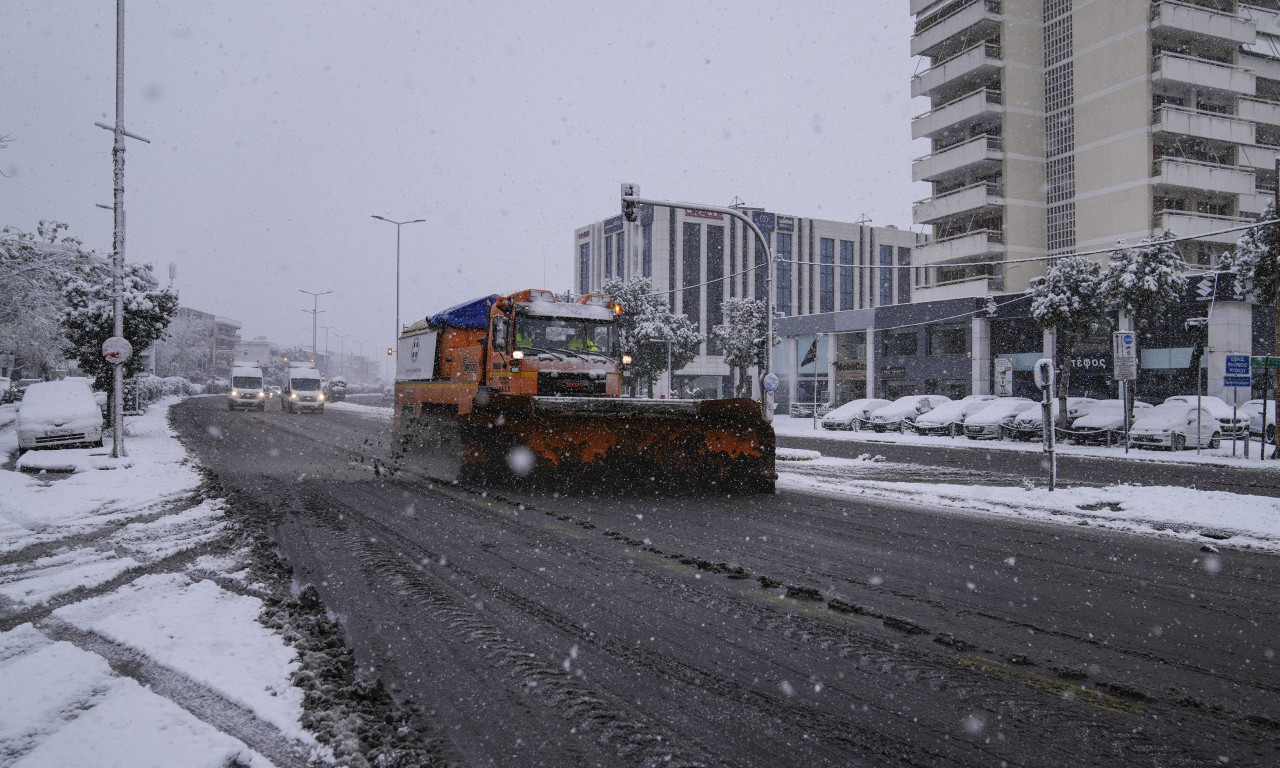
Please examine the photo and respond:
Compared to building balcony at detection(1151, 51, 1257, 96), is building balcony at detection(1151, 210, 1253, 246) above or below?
below

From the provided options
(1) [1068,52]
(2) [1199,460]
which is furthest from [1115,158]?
(2) [1199,460]

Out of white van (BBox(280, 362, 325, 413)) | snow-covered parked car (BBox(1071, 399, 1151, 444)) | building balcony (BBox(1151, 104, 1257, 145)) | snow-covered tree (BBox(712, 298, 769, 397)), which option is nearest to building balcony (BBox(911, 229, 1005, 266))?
building balcony (BBox(1151, 104, 1257, 145))

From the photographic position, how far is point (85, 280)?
2198 centimetres

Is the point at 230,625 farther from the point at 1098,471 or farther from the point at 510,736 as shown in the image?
the point at 1098,471

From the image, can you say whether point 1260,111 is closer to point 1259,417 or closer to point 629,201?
point 1259,417

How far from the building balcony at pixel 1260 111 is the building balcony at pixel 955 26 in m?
12.5

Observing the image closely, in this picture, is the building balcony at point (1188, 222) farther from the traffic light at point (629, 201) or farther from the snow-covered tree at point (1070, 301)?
the traffic light at point (629, 201)

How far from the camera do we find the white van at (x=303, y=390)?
4128 cm

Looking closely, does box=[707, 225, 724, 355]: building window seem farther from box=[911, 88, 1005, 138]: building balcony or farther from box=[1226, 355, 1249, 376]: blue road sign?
box=[1226, 355, 1249, 376]: blue road sign

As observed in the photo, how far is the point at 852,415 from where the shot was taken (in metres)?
35.5

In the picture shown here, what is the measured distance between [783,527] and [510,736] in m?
6.03

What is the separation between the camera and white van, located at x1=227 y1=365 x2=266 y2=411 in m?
42.5

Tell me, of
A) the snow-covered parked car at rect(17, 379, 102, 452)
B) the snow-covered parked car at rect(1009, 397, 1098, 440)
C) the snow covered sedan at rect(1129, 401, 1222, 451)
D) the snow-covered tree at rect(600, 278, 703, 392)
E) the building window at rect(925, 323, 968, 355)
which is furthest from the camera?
the snow-covered tree at rect(600, 278, 703, 392)

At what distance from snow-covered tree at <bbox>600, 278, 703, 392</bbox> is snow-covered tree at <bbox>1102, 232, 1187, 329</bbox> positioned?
21.2m
